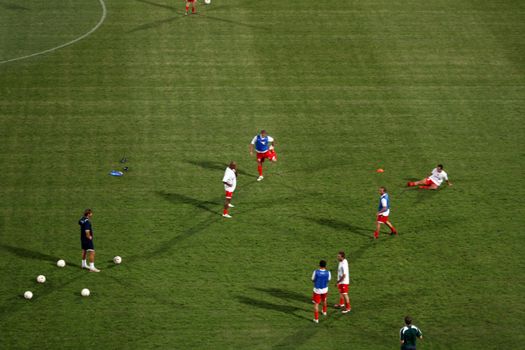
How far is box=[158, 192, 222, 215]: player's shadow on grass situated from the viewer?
34.2m

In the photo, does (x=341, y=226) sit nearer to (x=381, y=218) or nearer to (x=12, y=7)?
(x=381, y=218)

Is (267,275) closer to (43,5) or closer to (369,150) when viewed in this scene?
(369,150)

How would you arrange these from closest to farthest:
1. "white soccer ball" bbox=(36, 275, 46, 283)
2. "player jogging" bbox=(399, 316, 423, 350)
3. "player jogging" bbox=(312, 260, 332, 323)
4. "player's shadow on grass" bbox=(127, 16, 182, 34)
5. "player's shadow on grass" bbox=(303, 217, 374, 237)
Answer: "player jogging" bbox=(399, 316, 423, 350), "player jogging" bbox=(312, 260, 332, 323), "white soccer ball" bbox=(36, 275, 46, 283), "player's shadow on grass" bbox=(303, 217, 374, 237), "player's shadow on grass" bbox=(127, 16, 182, 34)

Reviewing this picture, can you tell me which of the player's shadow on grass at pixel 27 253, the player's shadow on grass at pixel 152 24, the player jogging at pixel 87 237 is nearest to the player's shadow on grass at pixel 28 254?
the player's shadow on grass at pixel 27 253

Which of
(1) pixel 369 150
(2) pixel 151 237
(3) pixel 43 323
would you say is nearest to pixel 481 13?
(1) pixel 369 150

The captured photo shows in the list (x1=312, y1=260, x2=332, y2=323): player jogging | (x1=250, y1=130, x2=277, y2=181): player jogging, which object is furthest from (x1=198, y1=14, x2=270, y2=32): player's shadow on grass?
(x1=312, y1=260, x2=332, y2=323): player jogging

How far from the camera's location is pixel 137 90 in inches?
1654

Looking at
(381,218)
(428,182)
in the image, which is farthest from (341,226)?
(428,182)

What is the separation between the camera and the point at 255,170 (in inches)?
1451

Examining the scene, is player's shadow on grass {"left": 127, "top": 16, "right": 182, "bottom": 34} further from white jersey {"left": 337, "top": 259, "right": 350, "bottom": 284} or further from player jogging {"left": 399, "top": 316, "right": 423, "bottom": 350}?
player jogging {"left": 399, "top": 316, "right": 423, "bottom": 350}

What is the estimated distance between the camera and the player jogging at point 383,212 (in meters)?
31.9

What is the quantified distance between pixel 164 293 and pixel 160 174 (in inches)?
319

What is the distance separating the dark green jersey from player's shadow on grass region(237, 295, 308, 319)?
394 centimetres

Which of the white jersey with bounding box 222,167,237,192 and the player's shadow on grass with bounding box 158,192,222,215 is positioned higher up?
the white jersey with bounding box 222,167,237,192
